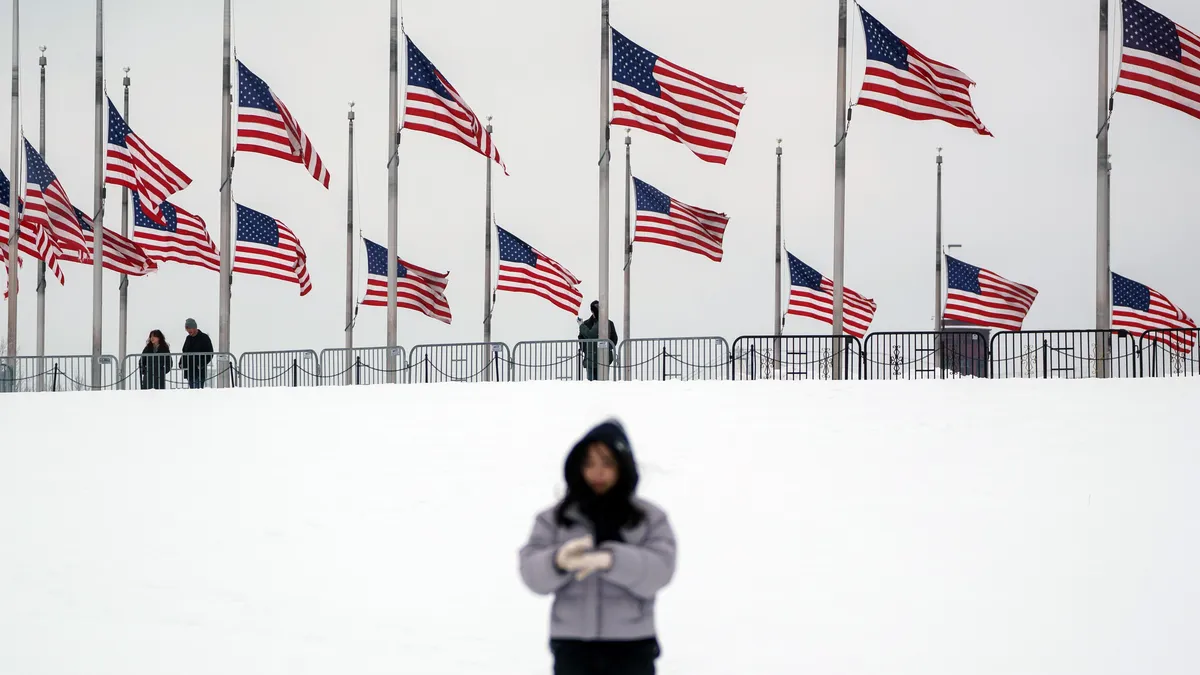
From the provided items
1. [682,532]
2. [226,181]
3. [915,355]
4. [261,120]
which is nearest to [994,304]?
[915,355]

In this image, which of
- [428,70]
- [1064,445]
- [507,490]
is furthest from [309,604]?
[428,70]

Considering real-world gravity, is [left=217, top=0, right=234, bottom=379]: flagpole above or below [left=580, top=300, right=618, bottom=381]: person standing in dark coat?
above

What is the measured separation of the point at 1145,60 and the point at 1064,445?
8519 millimetres

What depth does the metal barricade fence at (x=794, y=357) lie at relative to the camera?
2797 centimetres

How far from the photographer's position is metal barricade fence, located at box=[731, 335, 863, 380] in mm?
27969

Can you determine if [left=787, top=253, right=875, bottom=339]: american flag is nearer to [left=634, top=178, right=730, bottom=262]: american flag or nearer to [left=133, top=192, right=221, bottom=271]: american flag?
[left=634, top=178, right=730, bottom=262]: american flag

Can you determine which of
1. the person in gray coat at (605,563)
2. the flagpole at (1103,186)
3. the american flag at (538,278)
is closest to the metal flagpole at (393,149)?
the american flag at (538,278)

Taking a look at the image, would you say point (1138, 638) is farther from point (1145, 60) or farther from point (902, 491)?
point (1145, 60)

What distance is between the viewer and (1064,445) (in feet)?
61.3

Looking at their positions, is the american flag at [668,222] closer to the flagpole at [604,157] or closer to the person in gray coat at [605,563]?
the flagpole at [604,157]

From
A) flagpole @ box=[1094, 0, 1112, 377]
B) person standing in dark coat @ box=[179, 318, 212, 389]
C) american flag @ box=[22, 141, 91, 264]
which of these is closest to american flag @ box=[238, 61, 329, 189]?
person standing in dark coat @ box=[179, 318, 212, 389]

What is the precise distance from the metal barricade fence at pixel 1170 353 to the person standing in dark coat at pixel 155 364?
790 inches

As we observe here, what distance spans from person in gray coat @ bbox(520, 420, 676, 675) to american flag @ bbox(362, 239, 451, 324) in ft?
99.8

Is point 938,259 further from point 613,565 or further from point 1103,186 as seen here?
point 613,565
